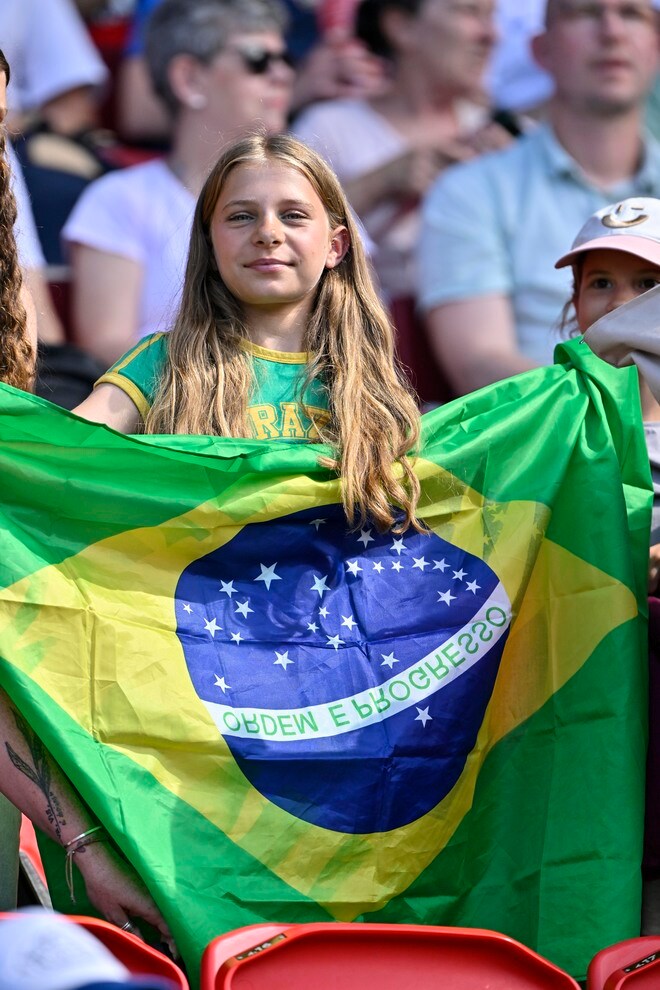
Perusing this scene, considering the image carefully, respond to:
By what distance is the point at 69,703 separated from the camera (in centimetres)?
248

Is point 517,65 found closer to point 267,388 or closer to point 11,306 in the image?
point 267,388

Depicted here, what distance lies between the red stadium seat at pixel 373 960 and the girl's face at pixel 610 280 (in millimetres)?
1618

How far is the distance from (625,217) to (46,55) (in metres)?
2.98

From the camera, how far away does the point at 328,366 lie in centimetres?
299

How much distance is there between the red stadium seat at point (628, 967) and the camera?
2.09 metres

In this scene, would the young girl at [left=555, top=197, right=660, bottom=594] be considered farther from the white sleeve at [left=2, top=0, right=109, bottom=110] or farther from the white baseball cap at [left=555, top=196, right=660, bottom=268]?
the white sleeve at [left=2, top=0, right=109, bottom=110]

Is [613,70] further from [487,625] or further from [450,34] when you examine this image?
[487,625]

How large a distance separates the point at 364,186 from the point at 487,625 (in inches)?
113

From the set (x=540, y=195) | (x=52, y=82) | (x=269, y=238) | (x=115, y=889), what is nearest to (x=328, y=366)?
(x=269, y=238)

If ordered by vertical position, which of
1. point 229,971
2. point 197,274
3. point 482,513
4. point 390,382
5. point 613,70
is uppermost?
point 613,70

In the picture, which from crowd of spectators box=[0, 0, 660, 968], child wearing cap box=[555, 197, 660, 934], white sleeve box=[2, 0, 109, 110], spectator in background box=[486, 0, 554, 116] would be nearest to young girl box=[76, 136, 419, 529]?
child wearing cap box=[555, 197, 660, 934]

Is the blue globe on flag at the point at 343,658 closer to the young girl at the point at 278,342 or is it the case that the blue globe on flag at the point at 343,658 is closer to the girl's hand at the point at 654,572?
the young girl at the point at 278,342

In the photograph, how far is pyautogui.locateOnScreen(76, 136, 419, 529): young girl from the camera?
284 centimetres

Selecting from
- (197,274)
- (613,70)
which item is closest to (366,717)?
(197,274)
